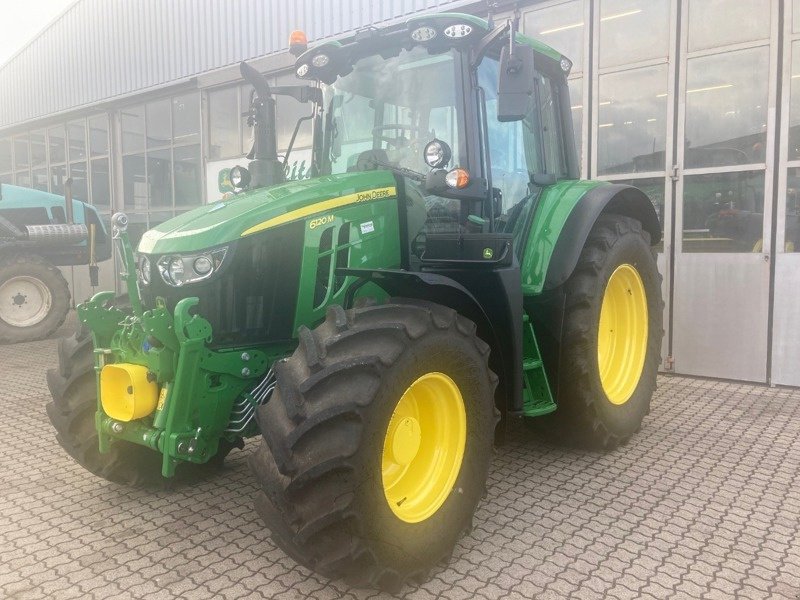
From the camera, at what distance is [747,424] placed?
438 cm

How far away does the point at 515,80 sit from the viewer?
8.71 ft

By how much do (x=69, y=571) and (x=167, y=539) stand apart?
388 millimetres

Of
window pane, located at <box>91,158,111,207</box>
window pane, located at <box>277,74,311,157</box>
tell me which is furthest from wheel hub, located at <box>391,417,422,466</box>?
window pane, located at <box>91,158,111,207</box>

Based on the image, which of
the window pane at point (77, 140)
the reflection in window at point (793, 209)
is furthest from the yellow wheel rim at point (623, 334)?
the window pane at point (77, 140)

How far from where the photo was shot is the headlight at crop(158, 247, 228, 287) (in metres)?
2.51

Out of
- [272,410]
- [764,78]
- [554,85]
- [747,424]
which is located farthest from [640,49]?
[272,410]

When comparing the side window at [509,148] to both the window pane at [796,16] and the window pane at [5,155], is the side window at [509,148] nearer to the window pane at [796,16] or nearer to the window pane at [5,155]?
the window pane at [796,16]

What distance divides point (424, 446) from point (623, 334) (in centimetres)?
216

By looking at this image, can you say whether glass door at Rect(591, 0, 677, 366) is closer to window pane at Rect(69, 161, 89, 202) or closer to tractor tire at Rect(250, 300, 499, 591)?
tractor tire at Rect(250, 300, 499, 591)

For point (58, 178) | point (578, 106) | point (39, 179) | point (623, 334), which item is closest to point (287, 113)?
point (578, 106)

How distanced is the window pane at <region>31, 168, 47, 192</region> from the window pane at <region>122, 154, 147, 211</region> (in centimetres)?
353

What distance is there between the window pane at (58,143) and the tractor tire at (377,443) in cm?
1358

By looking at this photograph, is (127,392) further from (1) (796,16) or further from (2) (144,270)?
(1) (796,16)

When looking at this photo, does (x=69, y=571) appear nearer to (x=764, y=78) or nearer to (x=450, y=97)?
(x=450, y=97)
